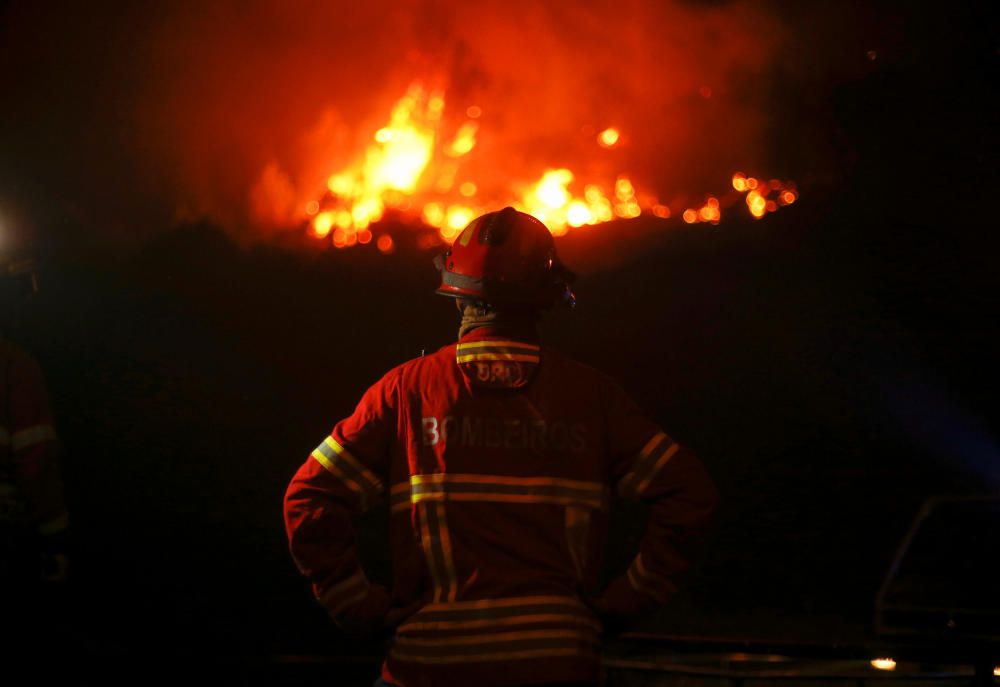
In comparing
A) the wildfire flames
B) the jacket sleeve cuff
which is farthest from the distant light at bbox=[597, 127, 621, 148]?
the jacket sleeve cuff

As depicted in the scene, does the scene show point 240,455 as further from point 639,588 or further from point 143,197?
point 639,588

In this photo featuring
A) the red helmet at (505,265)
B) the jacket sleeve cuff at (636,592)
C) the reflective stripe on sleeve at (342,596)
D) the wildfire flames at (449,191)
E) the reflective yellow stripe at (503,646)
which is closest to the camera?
the reflective yellow stripe at (503,646)

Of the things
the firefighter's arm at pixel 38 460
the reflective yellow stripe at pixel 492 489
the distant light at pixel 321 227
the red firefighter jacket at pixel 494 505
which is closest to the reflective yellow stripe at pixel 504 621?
the red firefighter jacket at pixel 494 505

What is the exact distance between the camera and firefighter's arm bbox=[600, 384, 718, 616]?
2.91 metres

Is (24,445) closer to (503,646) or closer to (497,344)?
(497,344)

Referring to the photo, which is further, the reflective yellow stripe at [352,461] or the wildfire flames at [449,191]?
the wildfire flames at [449,191]

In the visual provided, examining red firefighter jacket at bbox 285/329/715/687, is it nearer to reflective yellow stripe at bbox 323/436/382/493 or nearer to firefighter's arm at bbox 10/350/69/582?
reflective yellow stripe at bbox 323/436/382/493

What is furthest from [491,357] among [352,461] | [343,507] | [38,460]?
[38,460]

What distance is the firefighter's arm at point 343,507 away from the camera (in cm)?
280

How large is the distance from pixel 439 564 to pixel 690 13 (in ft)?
17.3

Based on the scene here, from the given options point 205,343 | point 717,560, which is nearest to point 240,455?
point 205,343

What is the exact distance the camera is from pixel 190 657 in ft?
21.9

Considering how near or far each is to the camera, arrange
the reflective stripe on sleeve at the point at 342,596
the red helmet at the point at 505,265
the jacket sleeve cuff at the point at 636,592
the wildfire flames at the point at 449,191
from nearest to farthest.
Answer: the reflective stripe on sleeve at the point at 342,596 → the jacket sleeve cuff at the point at 636,592 → the red helmet at the point at 505,265 → the wildfire flames at the point at 449,191

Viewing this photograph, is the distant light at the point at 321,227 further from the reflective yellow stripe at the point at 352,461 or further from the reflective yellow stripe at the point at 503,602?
the reflective yellow stripe at the point at 503,602
